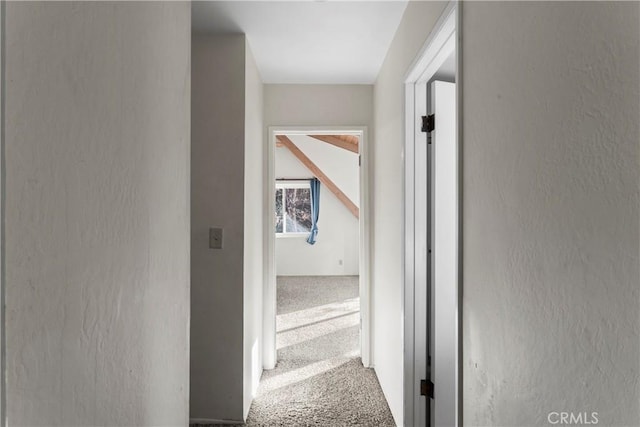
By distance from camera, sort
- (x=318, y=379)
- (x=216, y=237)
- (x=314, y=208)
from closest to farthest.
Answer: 1. (x=216, y=237)
2. (x=318, y=379)
3. (x=314, y=208)

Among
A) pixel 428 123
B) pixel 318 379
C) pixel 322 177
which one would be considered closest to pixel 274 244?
pixel 318 379

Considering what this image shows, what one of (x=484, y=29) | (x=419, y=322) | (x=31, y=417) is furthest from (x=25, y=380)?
(x=419, y=322)

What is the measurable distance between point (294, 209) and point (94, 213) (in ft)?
22.3

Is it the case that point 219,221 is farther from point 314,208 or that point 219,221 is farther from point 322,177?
point 314,208

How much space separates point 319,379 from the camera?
301 cm

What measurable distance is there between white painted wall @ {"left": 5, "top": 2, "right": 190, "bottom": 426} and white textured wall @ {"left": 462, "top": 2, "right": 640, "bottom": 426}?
879mm

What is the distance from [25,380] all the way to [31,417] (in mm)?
63

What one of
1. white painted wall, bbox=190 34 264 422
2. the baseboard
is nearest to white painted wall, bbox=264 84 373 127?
white painted wall, bbox=190 34 264 422

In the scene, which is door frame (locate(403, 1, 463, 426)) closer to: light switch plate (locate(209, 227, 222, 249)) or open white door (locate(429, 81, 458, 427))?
open white door (locate(429, 81, 458, 427))

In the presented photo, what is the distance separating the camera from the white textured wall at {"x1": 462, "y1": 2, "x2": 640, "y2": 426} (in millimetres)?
603

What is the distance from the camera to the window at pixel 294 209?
7.50 metres

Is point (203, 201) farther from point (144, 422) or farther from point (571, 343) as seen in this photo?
point (571, 343)

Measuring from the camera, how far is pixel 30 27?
0.56 m

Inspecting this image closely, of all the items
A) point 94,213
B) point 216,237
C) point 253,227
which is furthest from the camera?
point 253,227
